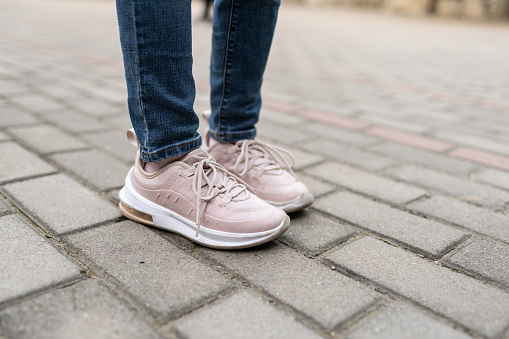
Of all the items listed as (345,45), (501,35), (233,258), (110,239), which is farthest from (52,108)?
(501,35)

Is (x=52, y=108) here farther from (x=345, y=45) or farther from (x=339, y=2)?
(x=339, y=2)

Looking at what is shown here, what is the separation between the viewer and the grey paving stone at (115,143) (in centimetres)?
190

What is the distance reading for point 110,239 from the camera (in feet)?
4.01

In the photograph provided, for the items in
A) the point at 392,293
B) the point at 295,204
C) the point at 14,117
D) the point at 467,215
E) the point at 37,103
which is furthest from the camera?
the point at 37,103

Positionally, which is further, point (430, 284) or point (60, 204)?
point (60, 204)

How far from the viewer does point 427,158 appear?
6.92 ft

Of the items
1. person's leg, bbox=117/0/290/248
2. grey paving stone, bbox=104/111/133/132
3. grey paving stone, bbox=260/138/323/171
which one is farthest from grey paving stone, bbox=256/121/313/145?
person's leg, bbox=117/0/290/248

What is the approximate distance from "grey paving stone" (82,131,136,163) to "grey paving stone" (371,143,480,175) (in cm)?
113

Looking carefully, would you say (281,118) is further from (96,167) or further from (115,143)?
(96,167)

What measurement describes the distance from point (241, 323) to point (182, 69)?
2.10 ft

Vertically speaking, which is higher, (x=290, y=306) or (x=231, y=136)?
(x=231, y=136)

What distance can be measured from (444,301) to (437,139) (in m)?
1.55


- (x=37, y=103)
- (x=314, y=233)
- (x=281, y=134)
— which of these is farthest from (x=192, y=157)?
(x=37, y=103)

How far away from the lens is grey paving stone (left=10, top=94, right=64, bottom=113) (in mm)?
2441
